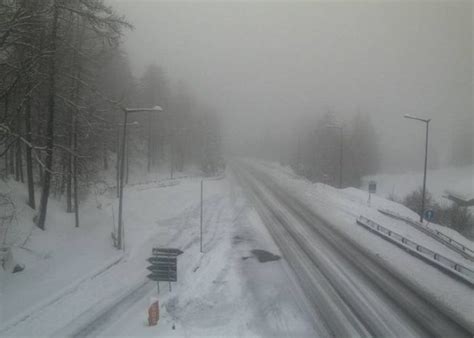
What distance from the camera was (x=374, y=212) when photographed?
3009 cm

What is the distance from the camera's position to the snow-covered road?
1062 cm

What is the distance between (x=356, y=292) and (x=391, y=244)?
8.55 metres

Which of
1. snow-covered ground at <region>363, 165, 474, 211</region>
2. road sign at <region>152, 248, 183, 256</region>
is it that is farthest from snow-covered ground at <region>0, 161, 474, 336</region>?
snow-covered ground at <region>363, 165, 474, 211</region>

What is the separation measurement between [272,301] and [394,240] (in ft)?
37.8

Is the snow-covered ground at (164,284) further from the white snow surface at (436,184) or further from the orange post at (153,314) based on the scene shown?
the white snow surface at (436,184)

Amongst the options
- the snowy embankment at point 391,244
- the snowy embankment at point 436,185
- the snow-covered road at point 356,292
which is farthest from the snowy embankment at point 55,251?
the snowy embankment at point 436,185

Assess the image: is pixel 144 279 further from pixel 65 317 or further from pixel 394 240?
pixel 394 240

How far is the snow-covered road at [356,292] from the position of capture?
10.6 metres

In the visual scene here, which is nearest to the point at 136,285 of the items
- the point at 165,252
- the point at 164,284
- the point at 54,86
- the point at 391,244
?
the point at 164,284

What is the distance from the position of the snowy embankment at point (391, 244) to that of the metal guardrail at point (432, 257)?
29cm

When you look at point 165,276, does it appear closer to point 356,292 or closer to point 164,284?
point 164,284

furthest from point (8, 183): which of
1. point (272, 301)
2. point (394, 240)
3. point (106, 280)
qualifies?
point (394, 240)

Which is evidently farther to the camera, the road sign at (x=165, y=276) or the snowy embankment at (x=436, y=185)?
the snowy embankment at (x=436, y=185)

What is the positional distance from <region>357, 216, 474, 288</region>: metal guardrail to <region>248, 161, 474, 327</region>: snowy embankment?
293mm
